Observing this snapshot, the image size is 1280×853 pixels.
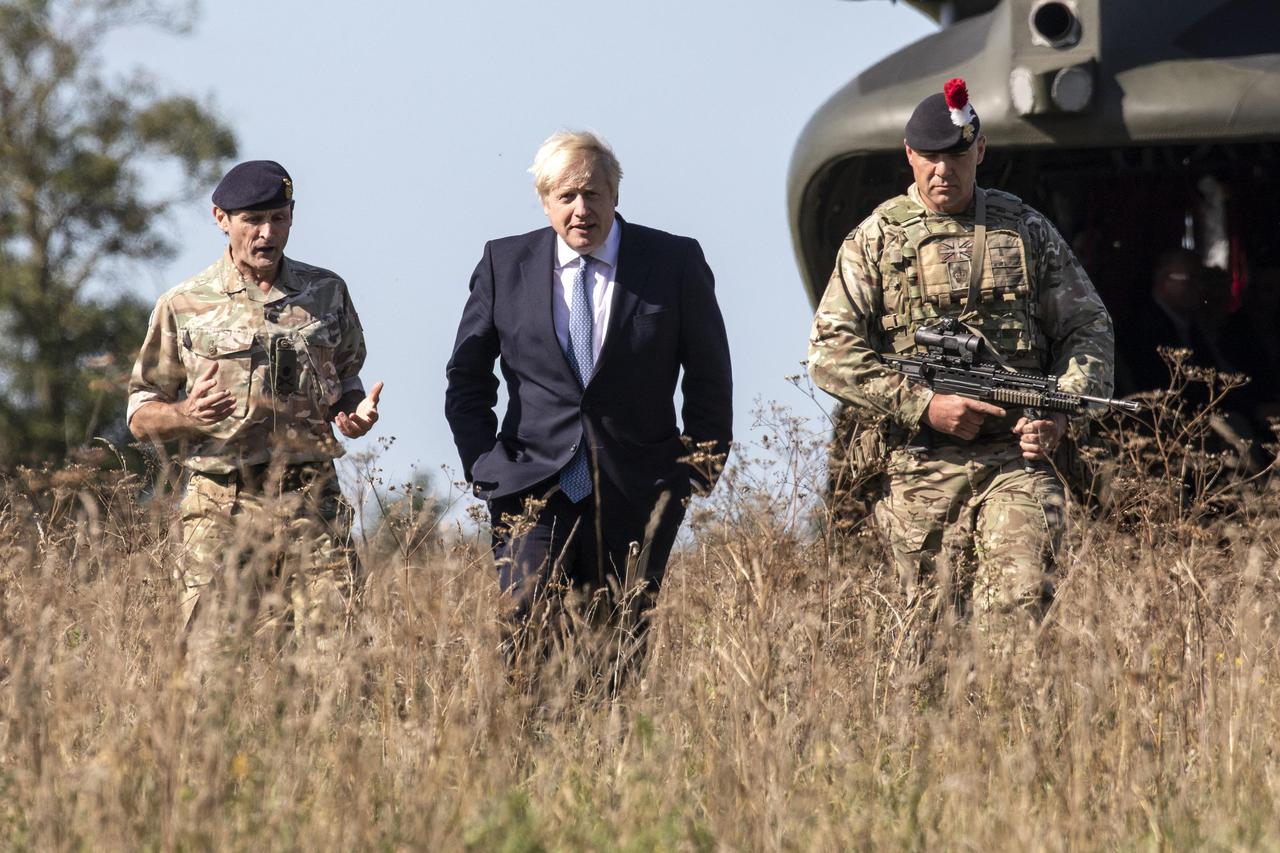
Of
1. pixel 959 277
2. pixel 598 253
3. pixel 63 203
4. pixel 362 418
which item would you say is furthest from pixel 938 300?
pixel 63 203

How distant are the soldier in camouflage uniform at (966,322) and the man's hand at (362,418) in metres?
1.24

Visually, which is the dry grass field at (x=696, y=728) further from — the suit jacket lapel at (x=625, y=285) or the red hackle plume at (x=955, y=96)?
the red hackle plume at (x=955, y=96)

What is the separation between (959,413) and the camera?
5105mm

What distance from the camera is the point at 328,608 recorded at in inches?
178

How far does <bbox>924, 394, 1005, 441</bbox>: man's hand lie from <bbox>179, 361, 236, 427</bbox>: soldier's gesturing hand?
193cm

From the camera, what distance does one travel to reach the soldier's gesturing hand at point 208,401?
500 cm

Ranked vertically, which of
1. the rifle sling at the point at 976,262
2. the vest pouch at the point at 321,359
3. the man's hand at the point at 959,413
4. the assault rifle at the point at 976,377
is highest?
the rifle sling at the point at 976,262

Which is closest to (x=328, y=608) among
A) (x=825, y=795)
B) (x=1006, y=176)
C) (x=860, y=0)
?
(x=825, y=795)

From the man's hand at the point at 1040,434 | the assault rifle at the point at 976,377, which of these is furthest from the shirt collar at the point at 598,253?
the man's hand at the point at 1040,434

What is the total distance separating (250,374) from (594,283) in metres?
1.03

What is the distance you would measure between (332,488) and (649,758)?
2166mm

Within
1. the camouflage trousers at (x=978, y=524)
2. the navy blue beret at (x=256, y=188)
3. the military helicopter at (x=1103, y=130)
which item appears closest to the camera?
the camouflage trousers at (x=978, y=524)

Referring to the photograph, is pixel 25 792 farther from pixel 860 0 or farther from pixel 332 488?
pixel 860 0

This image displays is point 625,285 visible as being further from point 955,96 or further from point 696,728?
point 696,728
